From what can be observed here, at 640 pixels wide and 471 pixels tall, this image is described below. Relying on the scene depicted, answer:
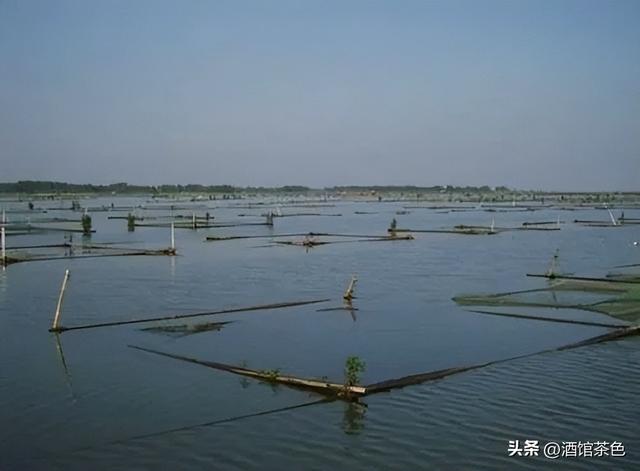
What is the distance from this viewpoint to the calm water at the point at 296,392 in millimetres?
6676

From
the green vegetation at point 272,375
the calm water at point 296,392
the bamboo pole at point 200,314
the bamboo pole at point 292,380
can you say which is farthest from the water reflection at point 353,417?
the bamboo pole at point 200,314

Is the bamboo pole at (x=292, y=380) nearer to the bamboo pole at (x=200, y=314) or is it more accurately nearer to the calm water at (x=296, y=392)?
the calm water at (x=296, y=392)

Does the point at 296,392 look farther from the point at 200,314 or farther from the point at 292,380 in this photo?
the point at 200,314

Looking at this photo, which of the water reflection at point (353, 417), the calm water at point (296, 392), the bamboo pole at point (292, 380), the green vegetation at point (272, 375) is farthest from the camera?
the green vegetation at point (272, 375)

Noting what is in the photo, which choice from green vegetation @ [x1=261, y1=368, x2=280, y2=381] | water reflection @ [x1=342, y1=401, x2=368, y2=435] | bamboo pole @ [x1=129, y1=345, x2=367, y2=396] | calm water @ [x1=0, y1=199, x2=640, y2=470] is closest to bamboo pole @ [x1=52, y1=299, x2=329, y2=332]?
calm water @ [x1=0, y1=199, x2=640, y2=470]

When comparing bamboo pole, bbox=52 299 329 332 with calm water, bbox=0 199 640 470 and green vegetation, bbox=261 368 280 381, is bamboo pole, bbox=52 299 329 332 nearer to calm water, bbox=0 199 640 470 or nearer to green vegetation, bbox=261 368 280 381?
calm water, bbox=0 199 640 470

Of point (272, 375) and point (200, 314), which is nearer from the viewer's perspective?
point (272, 375)

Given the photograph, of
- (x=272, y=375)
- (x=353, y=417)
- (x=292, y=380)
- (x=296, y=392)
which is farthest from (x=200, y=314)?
(x=353, y=417)

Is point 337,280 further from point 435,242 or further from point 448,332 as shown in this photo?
point 435,242

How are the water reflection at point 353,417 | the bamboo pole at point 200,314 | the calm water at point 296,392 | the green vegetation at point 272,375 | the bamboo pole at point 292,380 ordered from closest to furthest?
the calm water at point 296,392 < the water reflection at point 353,417 < the bamboo pole at point 292,380 < the green vegetation at point 272,375 < the bamboo pole at point 200,314

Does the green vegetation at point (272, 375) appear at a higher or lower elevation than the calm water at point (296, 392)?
higher

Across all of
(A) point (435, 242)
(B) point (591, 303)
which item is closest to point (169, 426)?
(B) point (591, 303)

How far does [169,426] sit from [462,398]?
321 centimetres

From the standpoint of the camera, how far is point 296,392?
8.36m
